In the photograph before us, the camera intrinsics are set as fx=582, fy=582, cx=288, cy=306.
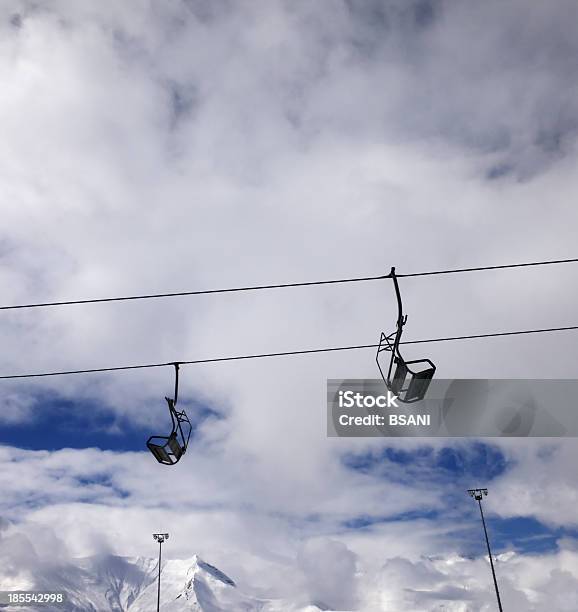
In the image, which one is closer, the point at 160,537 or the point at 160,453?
the point at 160,453

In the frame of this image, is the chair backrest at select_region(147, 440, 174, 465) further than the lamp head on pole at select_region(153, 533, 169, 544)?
No

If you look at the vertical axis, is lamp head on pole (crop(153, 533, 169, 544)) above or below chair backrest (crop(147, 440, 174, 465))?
above

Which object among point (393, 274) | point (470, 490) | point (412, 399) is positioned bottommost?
point (412, 399)

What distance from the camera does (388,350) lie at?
9.56 meters

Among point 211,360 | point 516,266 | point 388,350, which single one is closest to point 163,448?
point 211,360

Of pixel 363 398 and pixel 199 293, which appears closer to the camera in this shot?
pixel 199 293

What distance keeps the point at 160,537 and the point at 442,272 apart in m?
68.7

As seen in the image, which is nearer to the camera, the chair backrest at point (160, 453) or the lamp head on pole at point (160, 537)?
the chair backrest at point (160, 453)

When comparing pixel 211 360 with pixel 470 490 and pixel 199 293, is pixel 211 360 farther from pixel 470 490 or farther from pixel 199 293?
pixel 470 490

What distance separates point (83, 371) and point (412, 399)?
738cm

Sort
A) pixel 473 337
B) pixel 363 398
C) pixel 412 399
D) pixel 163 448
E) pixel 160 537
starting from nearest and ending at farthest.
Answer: pixel 412 399, pixel 163 448, pixel 473 337, pixel 363 398, pixel 160 537

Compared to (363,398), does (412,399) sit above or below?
below

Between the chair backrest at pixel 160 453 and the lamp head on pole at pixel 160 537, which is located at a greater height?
the lamp head on pole at pixel 160 537

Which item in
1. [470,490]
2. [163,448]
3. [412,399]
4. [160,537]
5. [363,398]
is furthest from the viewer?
[160,537]
